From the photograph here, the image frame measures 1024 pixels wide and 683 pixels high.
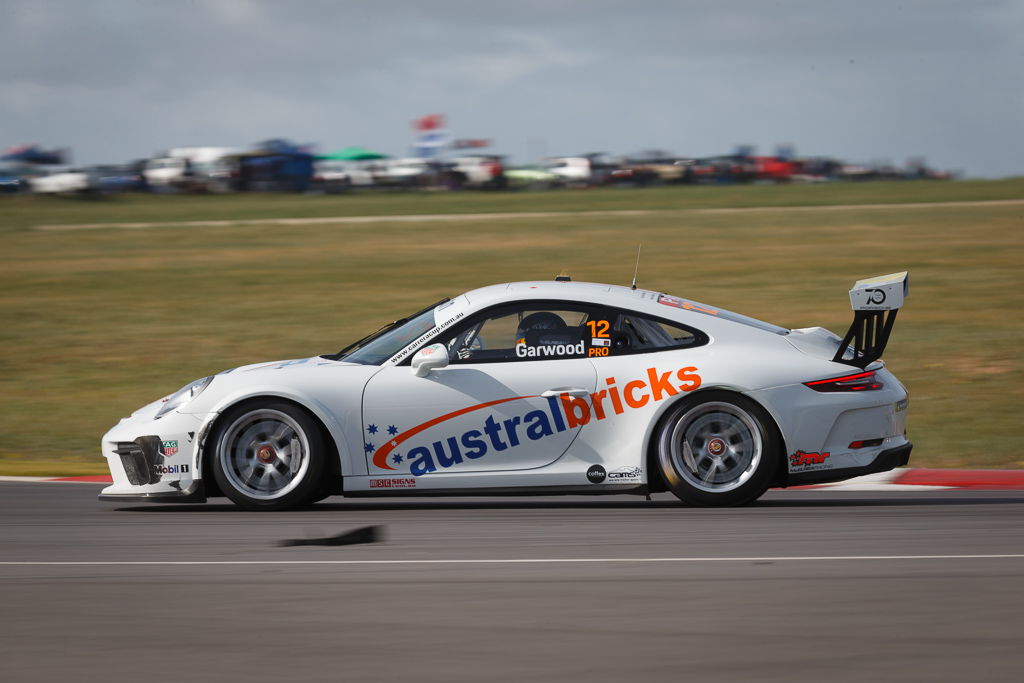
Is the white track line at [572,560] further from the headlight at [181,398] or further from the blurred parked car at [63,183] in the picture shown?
the blurred parked car at [63,183]

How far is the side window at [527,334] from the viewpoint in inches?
296

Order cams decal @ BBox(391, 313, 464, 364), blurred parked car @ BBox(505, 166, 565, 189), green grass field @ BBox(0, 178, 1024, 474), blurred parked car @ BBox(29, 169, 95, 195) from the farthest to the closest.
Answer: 1. blurred parked car @ BBox(505, 166, 565, 189)
2. blurred parked car @ BBox(29, 169, 95, 195)
3. green grass field @ BBox(0, 178, 1024, 474)
4. cams decal @ BBox(391, 313, 464, 364)

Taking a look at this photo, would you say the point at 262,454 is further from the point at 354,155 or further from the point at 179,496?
the point at 354,155

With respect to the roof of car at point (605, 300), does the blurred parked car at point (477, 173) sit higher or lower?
higher

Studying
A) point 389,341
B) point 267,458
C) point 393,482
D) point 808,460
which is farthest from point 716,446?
point 267,458

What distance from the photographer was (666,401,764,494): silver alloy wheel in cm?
736

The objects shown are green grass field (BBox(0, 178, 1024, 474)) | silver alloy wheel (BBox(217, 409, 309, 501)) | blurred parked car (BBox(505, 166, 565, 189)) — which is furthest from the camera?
blurred parked car (BBox(505, 166, 565, 189))

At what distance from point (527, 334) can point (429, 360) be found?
60cm

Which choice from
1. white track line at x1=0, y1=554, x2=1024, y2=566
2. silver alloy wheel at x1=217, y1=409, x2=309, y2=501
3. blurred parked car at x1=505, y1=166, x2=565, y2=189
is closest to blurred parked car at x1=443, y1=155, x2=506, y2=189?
blurred parked car at x1=505, y1=166, x2=565, y2=189

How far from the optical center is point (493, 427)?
7359 mm

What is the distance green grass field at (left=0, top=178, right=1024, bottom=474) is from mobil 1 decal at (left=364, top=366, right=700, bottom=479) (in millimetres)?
3393

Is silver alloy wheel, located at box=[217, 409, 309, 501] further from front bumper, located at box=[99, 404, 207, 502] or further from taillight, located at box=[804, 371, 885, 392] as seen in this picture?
taillight, located at box=[804, 371, 885, 392]

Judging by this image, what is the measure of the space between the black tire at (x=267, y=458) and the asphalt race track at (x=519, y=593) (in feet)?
0.46

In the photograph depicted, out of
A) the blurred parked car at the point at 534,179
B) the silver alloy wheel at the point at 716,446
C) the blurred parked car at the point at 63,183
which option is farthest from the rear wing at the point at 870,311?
the blurred parked car at the point at 534,179
